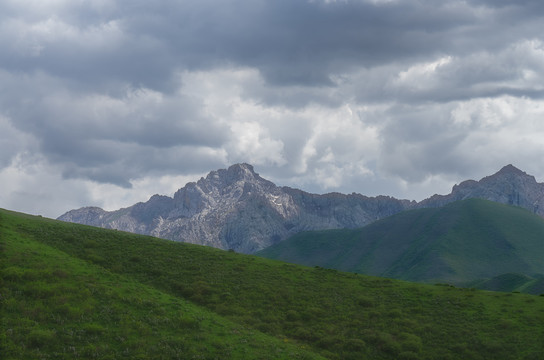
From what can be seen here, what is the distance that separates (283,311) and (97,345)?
Result: 3337 cm

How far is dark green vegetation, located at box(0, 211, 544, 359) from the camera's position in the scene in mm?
50250

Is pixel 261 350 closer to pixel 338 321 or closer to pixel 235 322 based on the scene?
pixel 235 322

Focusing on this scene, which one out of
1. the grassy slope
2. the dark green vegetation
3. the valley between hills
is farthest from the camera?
the dark green vegetation

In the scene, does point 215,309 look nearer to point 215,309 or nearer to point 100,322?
point 215,309

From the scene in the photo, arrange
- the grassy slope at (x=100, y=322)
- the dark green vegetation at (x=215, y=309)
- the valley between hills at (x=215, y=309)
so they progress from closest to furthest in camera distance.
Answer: the grassy slope at (x=100, y=322) < the valley between hills at (x=215, y=309) < the dark green vegetation at (x=215, y=309)

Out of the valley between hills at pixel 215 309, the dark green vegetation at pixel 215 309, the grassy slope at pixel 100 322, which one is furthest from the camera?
the dark green vegetation at pixel 215 309

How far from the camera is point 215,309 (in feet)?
234

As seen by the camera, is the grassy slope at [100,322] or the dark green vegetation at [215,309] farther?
the dark green vegetation at [215,309]

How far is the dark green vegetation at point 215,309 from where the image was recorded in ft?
165

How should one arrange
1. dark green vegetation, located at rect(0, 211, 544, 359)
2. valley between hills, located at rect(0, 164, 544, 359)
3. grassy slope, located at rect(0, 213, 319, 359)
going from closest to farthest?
grassy slope, located at rect(0, 213, 319, 359), valley between hills, located at rect(0, 164, 544, 359), dark green vegetation, located at rect(0, 211, 544, 359)

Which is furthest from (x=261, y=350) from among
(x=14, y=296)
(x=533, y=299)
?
(x=533, y=299)

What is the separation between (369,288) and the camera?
3526 inches

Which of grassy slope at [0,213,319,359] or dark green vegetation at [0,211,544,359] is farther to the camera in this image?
dark green vegetation at [0,211,544,359]

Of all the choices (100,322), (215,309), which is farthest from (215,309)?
(100,322)
